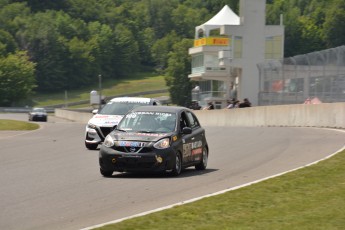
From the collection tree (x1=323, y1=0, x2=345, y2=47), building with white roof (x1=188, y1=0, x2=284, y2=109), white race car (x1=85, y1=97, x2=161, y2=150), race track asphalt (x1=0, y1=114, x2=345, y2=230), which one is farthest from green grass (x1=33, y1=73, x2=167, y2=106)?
race track asphalt (x1=0, y1=114, x2=345, y2=230)

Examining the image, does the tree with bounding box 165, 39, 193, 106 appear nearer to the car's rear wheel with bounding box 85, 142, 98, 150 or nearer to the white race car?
the white race car

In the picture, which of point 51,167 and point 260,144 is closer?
point 51,167

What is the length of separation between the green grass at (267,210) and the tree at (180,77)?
5305 inches

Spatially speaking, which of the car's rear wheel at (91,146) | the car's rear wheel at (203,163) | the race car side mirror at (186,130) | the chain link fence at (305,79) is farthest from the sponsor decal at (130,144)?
the chain link fence at (305,79)

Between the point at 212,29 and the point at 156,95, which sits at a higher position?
the point at 212,29

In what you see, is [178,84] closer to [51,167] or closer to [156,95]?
[156,95]

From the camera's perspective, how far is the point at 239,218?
11.8 m

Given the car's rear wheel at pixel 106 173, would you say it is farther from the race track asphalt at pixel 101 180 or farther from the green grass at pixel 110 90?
the green grass at pixel 110 90

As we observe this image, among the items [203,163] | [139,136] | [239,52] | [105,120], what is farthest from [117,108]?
[239,52]

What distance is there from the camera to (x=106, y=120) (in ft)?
90.9

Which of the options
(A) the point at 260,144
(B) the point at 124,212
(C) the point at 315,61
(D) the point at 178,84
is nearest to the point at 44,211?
(B) the point at 124,212

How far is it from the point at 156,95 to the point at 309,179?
511 ft

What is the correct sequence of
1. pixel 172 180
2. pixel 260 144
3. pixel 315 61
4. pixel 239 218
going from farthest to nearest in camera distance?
pixel 315 61
pixel 260 144
pixel 172 180
pixel 239 218

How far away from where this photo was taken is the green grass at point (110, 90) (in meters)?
174
